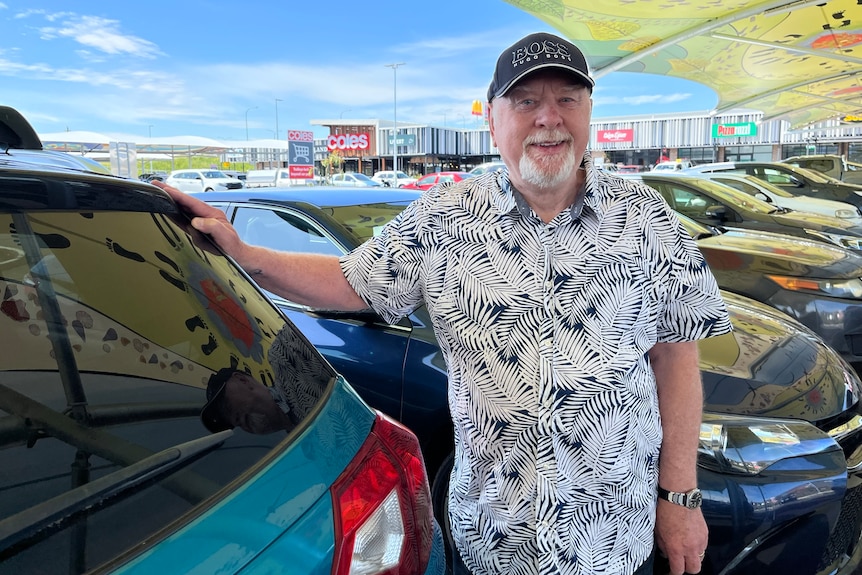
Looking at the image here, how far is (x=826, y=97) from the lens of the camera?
2409cm

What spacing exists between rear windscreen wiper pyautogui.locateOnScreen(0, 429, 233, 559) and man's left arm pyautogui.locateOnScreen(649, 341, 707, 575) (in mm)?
1091

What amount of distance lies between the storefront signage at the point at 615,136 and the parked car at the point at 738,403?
5747 cm

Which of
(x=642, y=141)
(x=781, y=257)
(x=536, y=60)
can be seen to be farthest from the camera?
(x=642, y=141)

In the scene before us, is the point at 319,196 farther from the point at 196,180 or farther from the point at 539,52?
the point at 196,180

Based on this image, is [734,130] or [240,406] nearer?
[240,406]

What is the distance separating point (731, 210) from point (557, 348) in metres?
6.20

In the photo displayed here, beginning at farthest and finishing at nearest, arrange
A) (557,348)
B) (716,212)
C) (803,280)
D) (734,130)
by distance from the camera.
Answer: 1. (734,130)
2. (716,212)
3. (803,280)
4. (557,348)

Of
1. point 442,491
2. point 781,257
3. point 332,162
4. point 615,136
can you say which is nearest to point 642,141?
point 615,136

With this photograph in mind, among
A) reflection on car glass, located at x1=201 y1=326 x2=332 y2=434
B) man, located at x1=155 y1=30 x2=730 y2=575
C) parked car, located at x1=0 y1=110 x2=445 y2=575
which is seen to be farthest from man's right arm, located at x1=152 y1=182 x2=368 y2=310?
reflection on car glass, located at x1=201 y1=326 x2=332 y2=434

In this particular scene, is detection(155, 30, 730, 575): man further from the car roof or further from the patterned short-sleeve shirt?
the car roof

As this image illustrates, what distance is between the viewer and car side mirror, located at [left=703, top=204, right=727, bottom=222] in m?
6.14

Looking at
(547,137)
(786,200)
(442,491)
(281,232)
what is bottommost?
(442,491)

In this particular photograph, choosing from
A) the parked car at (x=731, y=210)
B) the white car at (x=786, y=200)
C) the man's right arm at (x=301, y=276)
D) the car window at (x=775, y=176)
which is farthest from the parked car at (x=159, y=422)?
the car window at (x=775, y=176)

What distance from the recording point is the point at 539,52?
4.69 ft
